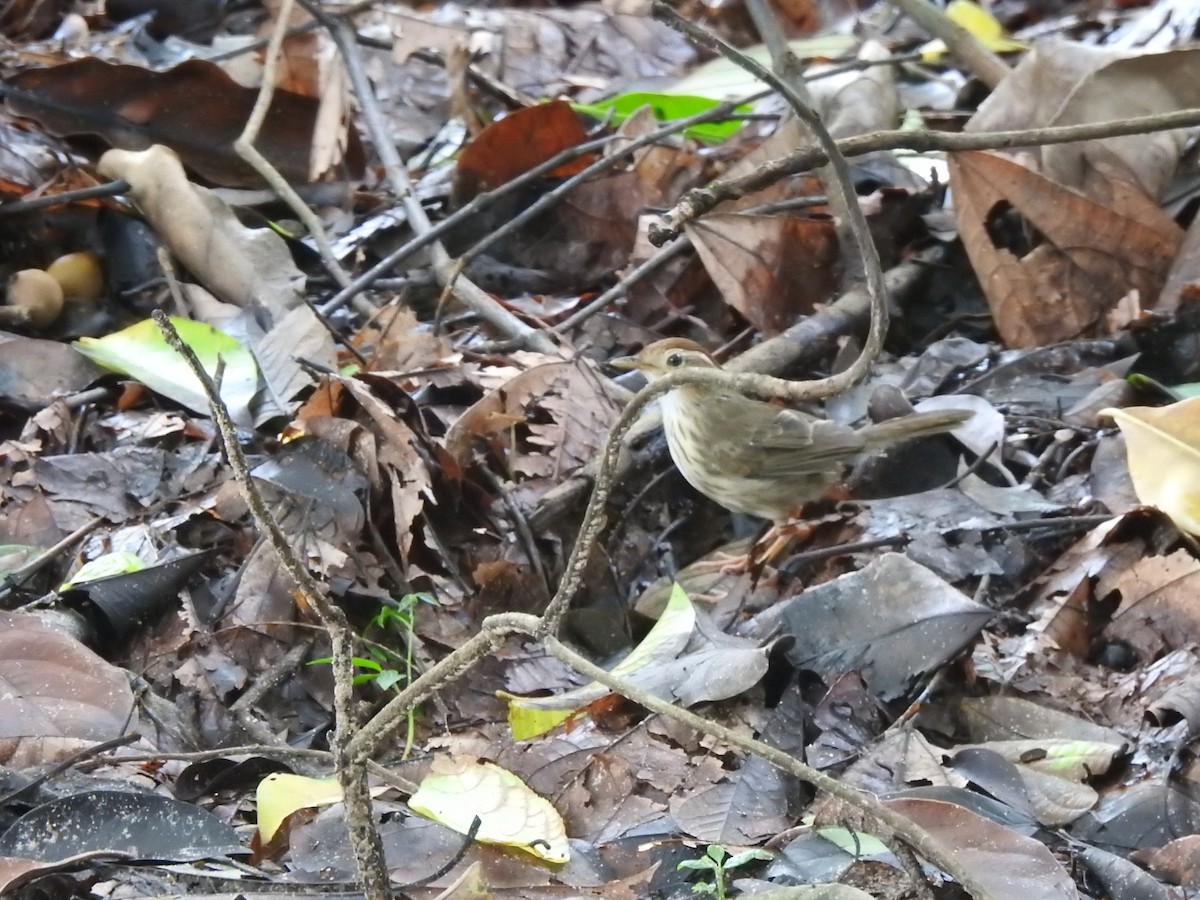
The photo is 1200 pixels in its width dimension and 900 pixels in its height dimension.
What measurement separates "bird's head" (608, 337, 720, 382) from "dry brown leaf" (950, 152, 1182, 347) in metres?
1.22

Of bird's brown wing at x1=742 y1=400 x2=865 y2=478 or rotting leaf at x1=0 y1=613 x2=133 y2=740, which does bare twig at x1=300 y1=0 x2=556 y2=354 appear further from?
rotting leaf at x1=0 y1=613 x2=133 y2=740

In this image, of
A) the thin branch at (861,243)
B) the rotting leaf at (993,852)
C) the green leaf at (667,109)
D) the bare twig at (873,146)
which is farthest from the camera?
the green leaf at (667,109)

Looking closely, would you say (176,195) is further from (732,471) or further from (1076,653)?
(1076,653)

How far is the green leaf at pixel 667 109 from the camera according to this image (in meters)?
5.74

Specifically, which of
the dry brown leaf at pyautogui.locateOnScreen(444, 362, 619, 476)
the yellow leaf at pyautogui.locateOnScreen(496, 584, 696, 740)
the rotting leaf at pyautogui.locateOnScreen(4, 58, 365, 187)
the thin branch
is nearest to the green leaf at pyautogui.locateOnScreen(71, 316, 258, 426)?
the dry brown leaf at pyautogui.locateOnScreen(444, 362, 619, 476)

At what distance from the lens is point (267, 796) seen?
93.1 inches

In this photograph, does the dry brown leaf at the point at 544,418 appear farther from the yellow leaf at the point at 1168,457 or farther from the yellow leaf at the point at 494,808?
the yellow leaf at the point at 1168,457

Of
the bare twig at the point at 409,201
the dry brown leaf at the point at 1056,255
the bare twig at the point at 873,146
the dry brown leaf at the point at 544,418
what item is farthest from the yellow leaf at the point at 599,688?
the dry brown leaf at the point at 1056,255

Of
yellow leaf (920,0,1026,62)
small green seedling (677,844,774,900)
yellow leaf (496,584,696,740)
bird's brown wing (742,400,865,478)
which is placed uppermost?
yellow leaf (920,0,1026,62)

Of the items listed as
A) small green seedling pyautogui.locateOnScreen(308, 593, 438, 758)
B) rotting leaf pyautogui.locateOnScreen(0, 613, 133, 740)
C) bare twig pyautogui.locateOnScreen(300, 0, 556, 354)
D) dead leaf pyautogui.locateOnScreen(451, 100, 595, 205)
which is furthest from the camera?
dead leaf pyautogui.locateOnScreen(451, 100, 595, 205)

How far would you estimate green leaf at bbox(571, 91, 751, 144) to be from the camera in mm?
5738

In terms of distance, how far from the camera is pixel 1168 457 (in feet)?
10.7

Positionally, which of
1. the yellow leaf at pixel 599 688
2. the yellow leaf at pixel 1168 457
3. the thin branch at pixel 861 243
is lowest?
the yellow leaf at pixel 599 688

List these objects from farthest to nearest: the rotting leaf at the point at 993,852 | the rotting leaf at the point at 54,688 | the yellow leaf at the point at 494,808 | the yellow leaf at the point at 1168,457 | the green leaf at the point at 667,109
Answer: the green leaf at the point at 667,109 < the yellow leaf at the point at 1168,457 < the rotting leaf at the point at 54,688 < the yellow leaf at the point at 494,808 < the rotting leaf at the point at 993,852
